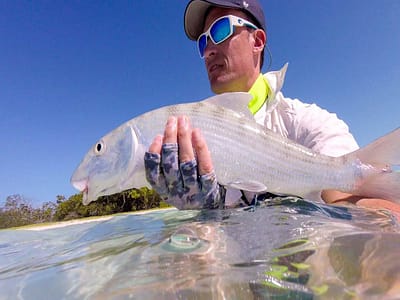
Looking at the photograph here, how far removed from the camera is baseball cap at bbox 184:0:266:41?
366 cm

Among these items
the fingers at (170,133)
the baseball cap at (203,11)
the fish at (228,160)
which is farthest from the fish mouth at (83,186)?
the baseball cap at (203,11)

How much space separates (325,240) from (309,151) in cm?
95

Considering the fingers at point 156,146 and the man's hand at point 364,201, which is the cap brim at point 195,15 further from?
the man's hand at point 364,201

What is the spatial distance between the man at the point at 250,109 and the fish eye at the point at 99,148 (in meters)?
0.38

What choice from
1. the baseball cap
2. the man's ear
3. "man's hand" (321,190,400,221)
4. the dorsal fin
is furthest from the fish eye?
the man's ear

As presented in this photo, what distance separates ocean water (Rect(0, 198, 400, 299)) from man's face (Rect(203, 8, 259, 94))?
6.47 ft

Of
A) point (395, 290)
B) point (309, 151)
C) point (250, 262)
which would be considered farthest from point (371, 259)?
point (309, 151)

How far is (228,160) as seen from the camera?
2.38 meters

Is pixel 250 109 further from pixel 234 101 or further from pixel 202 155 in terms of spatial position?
pixel 202 155

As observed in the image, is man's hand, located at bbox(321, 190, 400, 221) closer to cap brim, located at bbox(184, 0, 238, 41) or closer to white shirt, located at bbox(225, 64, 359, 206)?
white shirt, located at bbox(225, 64, 359, 206)

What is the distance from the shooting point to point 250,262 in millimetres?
1405

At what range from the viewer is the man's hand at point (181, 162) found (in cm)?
227

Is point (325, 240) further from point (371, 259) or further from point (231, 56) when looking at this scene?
point (231, 56)

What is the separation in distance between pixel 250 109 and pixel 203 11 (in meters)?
1.56
